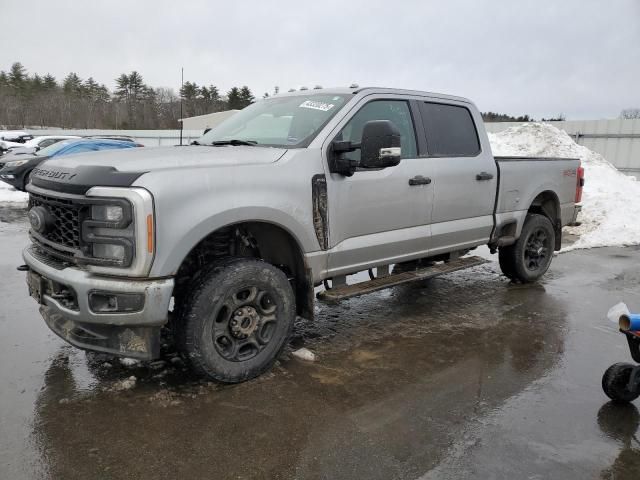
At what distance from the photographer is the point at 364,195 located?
419 cm

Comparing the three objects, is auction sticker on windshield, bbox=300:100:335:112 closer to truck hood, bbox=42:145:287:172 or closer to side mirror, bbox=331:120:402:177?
side mirror, bbox=331:120:402:177

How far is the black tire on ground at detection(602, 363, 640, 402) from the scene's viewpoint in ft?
11.2

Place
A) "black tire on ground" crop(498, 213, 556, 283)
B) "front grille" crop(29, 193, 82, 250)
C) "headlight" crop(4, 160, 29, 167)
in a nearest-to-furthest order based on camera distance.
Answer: "front grille" crop(29, 193, 82, 250), "black tire on ground" crop(498, 213, 556, 283), "headlight" crop(4, 160, 29, 167)

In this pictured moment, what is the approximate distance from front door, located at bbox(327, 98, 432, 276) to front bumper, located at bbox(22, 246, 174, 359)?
1.46m

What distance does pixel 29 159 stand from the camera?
12.6 m

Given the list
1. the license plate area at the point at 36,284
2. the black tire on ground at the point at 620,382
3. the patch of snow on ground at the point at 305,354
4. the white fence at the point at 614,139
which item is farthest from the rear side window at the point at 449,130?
the white fence at the point at 614,139

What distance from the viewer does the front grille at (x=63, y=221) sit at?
3217 millimetres

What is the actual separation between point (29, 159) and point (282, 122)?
34.8 ft

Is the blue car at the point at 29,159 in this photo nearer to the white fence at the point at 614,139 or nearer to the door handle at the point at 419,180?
the door handle at the point at 419,180

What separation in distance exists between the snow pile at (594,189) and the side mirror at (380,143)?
20.7 feet

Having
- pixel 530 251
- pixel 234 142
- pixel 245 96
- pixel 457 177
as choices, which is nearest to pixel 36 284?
pixel 234 142

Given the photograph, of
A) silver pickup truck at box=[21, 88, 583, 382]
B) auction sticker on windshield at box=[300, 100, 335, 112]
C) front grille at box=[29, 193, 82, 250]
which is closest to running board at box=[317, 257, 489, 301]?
silver pickup truck at box=[21, 88, 583, 382]

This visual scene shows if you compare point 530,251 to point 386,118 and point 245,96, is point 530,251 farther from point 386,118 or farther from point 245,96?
point 245,96

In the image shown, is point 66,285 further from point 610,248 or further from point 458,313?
point 610,248
